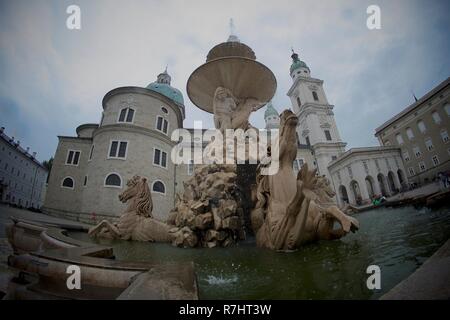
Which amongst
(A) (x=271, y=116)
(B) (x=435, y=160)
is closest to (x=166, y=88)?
(A) (x=271, y=116)

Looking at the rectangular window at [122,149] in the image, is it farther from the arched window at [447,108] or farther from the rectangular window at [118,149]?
the arched window at [447,108]

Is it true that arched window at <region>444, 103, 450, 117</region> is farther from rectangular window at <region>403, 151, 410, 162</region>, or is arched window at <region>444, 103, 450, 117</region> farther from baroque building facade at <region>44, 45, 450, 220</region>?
rectangular window at <region>403, 151, 410, 162</region>

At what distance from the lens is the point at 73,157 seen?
23078 millimetres

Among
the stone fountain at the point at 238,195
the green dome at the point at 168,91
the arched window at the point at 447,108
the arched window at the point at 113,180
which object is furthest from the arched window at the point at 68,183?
the arched window at the point at 447,108

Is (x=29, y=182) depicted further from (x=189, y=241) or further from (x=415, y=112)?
(x=415, y=112)

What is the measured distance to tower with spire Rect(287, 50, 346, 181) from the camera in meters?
38.2

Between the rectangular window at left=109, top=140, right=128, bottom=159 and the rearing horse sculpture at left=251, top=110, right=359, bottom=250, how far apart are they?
19427 millimetres

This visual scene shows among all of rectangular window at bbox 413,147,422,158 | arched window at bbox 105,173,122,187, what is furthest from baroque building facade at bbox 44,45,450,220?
rectangular window at bbox 413,147,422,158

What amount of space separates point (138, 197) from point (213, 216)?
3.32 meters

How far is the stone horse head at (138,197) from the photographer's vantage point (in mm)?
6953

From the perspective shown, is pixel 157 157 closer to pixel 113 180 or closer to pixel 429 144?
pixel 113 180

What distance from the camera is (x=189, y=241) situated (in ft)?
16.9

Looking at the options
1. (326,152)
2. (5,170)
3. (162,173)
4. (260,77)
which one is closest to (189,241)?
(260,77)

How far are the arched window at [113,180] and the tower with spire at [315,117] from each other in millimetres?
32787
